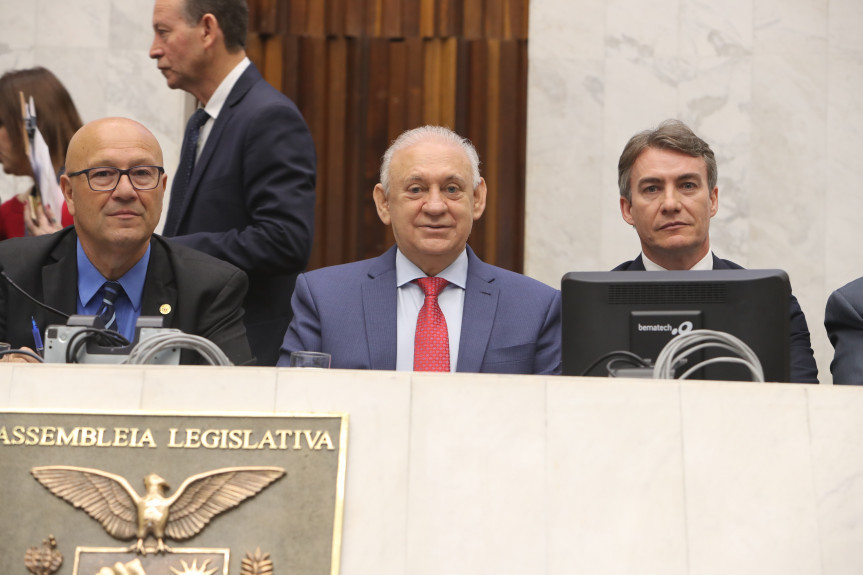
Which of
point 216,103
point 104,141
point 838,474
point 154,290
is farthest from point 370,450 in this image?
point 216,103

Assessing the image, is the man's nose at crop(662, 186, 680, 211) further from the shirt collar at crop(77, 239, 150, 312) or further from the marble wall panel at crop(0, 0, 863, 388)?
the marble wall panel at crop(0, 0, 863, 388)

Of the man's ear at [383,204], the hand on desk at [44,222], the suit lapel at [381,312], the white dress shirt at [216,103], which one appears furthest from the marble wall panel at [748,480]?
the hand on desk at [44,222]

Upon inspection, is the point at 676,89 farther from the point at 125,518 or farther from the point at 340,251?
the point at 125,518

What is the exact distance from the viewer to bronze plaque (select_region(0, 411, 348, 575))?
2.51m

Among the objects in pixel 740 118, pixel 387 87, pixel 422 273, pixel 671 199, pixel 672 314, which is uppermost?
pixel 387 87

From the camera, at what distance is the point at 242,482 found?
255 cm

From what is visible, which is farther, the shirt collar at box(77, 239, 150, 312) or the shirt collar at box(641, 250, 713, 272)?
the shirt collar at box(641, 250, 713, 272)

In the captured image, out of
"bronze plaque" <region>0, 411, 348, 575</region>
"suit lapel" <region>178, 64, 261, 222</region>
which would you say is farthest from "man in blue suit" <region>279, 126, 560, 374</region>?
"bronze plaque" <region>0, 411, 348, 575</region>

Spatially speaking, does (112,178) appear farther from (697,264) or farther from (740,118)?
(740,118)

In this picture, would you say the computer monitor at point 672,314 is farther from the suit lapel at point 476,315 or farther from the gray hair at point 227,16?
the gray hair at point 227,16

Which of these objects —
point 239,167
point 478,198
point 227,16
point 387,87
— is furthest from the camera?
point 387,87

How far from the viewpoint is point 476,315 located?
373cm

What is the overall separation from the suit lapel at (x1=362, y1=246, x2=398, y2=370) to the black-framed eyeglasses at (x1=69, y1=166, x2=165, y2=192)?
0.71 m

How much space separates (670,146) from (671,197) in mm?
188
